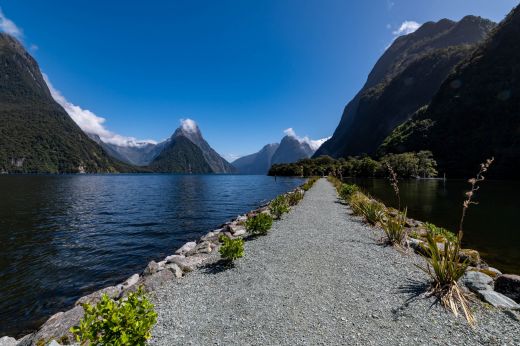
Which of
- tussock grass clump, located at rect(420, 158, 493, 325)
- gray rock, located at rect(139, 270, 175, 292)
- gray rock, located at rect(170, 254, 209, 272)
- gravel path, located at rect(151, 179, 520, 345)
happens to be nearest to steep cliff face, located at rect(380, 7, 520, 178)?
tussock grass clump, located at rect(420, 158, 493, 325)

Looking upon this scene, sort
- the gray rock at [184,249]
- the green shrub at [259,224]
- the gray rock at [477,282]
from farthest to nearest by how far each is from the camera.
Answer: the gray rock at [184,249] < the green shrub at [259,224] < the gray rock at [477,282]

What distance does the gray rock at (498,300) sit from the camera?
6.30m

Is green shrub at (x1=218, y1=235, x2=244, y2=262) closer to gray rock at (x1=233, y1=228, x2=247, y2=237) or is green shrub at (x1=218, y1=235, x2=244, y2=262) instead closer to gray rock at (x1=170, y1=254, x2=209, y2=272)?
gray rock at (x1=170, y1=254, x2=209, y2=272)

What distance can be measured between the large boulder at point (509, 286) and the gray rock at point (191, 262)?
9.75 metres

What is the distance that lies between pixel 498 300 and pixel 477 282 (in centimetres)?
76

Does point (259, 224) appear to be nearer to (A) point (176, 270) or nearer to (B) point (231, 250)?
(B) point (231, 250)

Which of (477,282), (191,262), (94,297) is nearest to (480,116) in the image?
(477,282)

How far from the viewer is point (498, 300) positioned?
6480 mm

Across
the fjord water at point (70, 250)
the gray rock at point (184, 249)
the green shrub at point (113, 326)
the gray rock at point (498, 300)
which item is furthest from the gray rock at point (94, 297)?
the gray rock at point (498, 300)

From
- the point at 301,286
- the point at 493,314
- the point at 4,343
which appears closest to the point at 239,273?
the point at 301,286

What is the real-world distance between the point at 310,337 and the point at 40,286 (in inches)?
522

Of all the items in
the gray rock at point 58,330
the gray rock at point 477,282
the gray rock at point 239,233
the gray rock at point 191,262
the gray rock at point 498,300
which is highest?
the gray rock at point 477,282

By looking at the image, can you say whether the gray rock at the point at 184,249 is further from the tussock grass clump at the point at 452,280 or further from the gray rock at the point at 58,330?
the tussock grass clump at the point at 452,280

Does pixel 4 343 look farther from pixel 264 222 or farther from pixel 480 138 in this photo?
pixel 480 138
